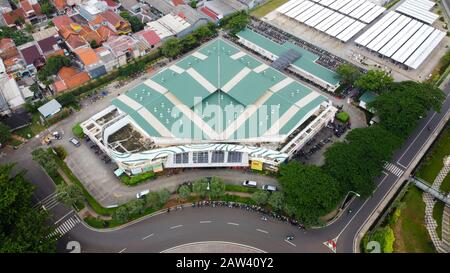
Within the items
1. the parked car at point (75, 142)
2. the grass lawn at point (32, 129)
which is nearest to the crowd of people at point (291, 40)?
the parked car at point (75, 142)

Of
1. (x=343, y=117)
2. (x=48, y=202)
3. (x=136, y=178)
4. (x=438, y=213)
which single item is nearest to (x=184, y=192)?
(x=136, y=178)

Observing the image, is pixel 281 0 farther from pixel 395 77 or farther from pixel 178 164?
pixel 178 164

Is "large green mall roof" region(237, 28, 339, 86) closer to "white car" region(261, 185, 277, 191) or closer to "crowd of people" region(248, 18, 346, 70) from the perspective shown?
"crowd of people" region(248, 18, 346, 70)

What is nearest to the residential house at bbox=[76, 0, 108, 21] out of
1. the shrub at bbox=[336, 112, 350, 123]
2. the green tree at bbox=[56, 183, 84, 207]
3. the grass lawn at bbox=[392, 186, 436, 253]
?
the green tree at bbox=[56, 183, 84, 207]

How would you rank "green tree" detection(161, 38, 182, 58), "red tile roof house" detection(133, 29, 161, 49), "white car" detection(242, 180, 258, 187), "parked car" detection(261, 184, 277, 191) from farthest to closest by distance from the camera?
1. "red tile roof house" detection(133, 29, 161, 49)
2. "green tree" detection(161, 38, 182, 58)
3. "white car" detection(242, 180, 258, 187)
4. "parked car" detection(261, 184, 277, 191)

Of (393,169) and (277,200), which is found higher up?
(277,200)

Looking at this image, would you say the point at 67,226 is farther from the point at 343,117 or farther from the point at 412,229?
the point at 412,229
